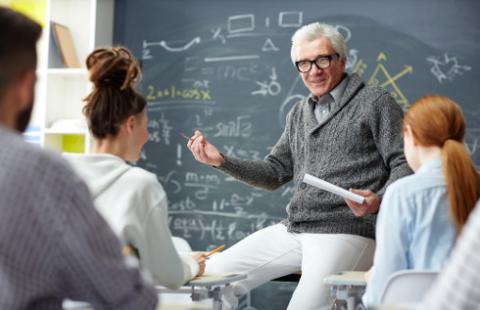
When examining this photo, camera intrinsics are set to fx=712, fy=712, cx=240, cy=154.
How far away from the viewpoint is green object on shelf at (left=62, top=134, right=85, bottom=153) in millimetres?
5051

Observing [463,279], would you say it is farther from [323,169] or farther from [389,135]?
[323,169]

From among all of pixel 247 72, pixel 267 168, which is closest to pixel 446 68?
pixel 247 72

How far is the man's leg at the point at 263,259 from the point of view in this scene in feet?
10.2

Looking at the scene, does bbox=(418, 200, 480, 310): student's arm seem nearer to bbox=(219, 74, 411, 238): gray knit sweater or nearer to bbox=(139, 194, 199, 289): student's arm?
bbox=(139, 194, 199, 289): student's arm

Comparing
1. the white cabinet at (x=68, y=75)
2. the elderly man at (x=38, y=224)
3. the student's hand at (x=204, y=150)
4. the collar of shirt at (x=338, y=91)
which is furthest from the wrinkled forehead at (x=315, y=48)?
the elderly man at (x=38, y=224)

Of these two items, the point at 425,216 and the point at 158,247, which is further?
the point at 425,216

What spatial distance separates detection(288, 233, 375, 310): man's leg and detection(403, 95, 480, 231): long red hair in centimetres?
84

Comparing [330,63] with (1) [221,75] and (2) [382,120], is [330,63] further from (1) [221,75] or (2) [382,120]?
(1) [221,75]

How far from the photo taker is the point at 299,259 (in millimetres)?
3121

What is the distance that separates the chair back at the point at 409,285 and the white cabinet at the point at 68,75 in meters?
3.38

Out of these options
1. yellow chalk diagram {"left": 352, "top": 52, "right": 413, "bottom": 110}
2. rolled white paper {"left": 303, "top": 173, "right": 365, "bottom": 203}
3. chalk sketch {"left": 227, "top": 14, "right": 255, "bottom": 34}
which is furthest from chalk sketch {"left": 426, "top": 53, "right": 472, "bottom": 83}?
rolled white paper {"left": 303, "top": 173, "right": 365, "bottom": 203}

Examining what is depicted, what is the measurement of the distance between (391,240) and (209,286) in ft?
1.94

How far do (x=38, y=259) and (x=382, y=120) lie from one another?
7.09 ft

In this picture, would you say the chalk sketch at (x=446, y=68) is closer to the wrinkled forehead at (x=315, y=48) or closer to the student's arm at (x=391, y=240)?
the wrinkled forehead at (x=315, y=48)
